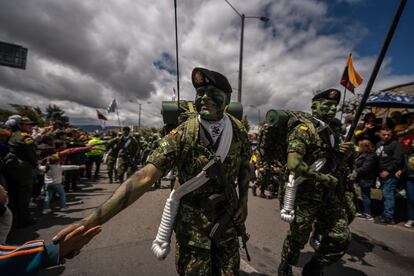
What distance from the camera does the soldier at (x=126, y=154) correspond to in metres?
7.85

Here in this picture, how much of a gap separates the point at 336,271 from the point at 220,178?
2722 millimetres

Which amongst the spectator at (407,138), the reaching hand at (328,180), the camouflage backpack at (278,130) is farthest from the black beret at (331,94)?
the spectator at (407,138)

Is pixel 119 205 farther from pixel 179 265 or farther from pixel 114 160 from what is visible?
pixel 114 160

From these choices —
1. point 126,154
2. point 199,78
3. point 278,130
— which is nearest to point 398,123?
point 278,130

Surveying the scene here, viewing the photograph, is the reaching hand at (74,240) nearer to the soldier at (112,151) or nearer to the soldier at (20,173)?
the soldier at (20,173)

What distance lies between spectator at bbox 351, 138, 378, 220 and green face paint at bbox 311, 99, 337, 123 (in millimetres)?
3854

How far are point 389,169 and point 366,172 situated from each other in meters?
0.48

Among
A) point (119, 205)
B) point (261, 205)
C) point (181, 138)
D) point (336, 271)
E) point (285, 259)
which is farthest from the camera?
point (261, 205)

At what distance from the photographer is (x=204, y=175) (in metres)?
1.53

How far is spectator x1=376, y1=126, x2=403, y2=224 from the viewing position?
5083mm

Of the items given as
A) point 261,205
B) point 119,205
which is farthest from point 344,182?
point 261,205

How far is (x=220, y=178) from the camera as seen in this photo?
156cm

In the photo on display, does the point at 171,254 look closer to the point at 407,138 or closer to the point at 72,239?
the point at 72,239

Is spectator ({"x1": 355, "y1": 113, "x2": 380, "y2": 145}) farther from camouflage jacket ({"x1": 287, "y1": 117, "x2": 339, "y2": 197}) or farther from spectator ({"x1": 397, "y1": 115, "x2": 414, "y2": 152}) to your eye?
camouflage jacket ({"x1": 287, "y1": 117, "x2": 339, "y2": 197})
